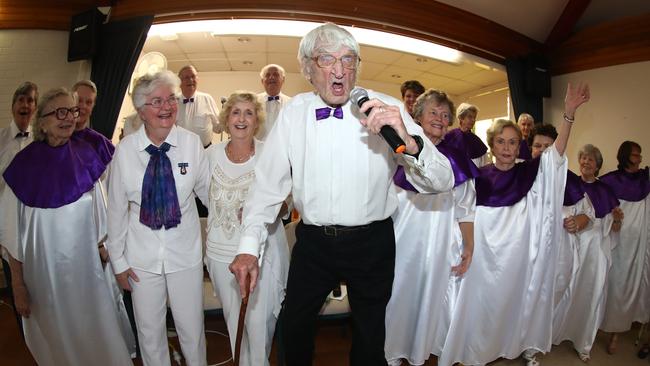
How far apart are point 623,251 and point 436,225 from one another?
2156 mm

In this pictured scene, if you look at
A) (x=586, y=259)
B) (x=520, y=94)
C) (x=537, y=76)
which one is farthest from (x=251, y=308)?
(x=537, y=76)

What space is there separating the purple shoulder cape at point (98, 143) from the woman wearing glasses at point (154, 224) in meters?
0.58

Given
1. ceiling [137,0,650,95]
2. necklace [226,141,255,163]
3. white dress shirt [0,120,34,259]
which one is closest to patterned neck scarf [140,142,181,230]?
necklace [226,141,255,163]

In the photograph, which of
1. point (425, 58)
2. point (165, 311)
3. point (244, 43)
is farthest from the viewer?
point (425, 58)

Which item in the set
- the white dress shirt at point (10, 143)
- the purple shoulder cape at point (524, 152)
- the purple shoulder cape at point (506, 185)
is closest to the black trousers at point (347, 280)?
the purple shoulder cape at point (506, 185)

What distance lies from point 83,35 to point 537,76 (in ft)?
22.2

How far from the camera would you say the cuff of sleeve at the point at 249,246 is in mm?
1295

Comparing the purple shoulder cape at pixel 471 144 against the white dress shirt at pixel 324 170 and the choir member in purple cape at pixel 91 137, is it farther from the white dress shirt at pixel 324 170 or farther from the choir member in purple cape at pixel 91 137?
the choir member in purple cape at pixel 91 137

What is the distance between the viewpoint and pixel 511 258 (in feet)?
7.75

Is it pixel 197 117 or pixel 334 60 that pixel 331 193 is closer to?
pixel 334 60

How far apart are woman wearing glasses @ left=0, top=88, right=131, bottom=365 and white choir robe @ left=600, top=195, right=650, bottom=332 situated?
4002mm

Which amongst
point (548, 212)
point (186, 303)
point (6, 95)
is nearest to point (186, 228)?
point (186, 303)

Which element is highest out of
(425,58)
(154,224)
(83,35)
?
(425,58)

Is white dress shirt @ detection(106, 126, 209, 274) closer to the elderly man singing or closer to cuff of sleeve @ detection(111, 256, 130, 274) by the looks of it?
cuff of sleeve @ detection(111, 256, 130, 274)
